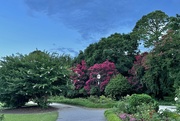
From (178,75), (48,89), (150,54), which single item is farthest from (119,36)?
(48,89)

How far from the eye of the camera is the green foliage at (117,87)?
24609mm

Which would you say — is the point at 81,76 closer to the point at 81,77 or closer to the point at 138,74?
the point at 81,77

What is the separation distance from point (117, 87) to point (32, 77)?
990 cm

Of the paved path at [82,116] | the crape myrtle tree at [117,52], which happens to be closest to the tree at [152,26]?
the crape myrtle tree at [117,52]

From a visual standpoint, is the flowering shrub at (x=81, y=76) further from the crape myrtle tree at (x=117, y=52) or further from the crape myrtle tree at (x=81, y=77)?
the crape myrtle tree at (x=117, y=52)

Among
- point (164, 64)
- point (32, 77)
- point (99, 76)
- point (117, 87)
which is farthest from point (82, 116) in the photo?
point (99, 76)

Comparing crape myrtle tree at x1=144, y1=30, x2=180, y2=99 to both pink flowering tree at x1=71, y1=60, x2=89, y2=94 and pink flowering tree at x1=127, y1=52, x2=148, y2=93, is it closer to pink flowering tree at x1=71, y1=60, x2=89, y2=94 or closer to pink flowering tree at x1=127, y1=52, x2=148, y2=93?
pink flowering tree at x1=127, y1=52, x2=148, y2=93

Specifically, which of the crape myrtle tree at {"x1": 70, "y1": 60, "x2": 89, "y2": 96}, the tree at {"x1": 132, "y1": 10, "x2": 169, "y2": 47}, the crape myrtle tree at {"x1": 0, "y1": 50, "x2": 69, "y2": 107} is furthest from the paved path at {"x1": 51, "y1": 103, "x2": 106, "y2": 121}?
the crape myrtle tree at {"x1": 70, "y1": 60, "x2": 89, "y2": 96}

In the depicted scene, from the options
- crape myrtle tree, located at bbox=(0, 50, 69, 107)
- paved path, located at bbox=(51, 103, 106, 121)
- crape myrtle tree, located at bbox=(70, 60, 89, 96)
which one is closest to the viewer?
paved path, located at bbox=(51, 103, 106, 121)

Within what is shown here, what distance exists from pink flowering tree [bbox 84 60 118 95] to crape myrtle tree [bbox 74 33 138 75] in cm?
146

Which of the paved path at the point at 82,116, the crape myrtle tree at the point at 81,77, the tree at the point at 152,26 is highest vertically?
the tree at the point at 152,26

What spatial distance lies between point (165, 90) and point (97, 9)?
14817 millimetres

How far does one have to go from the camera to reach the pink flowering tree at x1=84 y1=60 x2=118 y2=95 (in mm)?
26438

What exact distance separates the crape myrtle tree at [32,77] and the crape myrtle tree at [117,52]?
9.35m
